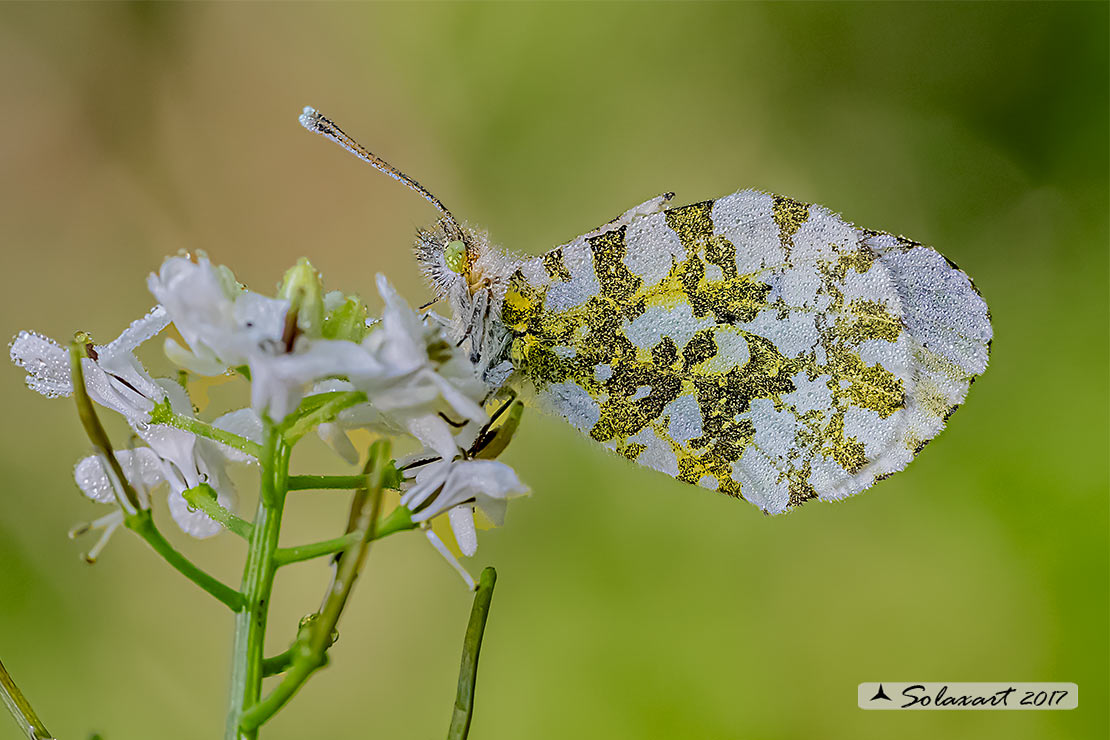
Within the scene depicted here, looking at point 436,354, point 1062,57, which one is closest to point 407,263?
point 436,354

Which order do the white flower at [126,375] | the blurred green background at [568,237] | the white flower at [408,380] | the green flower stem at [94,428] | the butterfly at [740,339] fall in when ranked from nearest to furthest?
the green flower stem at [94,428] → the white flower at [408,380] → the white flower at [126,375] → the butterfly at [740,339] → the blurred green background at [568,237]

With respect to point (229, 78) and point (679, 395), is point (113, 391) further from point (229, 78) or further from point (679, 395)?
point (229, 78)

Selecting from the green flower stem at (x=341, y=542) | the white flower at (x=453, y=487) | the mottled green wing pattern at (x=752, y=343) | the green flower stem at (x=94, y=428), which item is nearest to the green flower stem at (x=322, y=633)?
the green flower stem at (x=341, y=542)

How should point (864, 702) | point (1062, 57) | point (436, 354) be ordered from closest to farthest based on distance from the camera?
point (436, 354)
point (864, 702)
point (1062, 57)

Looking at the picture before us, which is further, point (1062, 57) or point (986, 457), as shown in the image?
point (1062, 57)

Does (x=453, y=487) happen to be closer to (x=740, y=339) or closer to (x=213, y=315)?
(x=213, y=315)

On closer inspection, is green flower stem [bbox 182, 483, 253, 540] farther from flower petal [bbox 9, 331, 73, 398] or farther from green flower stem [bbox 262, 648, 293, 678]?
flower petal [bbox 9, 331, 73, 398]

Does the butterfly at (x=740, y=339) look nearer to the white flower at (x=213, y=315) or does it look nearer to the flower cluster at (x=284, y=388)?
the flower cluster at (x=284, y=388)
